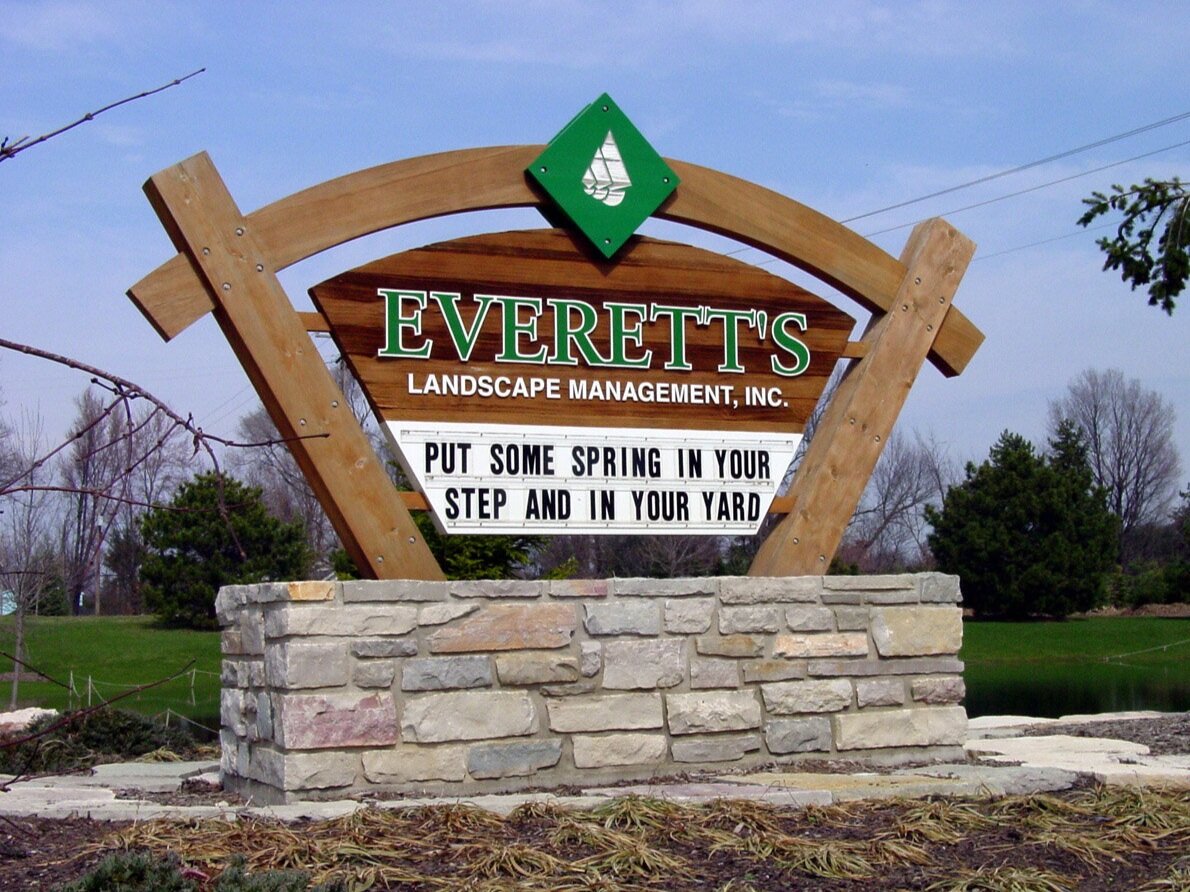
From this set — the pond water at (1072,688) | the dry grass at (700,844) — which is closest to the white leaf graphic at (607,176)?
the dry grass at (700,844)

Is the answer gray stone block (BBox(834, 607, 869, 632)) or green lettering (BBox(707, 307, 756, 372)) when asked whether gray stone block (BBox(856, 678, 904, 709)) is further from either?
green lettering (BBox(707, 307, 756, 372))

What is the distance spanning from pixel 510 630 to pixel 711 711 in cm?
112

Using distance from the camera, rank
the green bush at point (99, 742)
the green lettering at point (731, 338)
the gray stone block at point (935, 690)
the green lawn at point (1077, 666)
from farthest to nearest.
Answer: the green lawn at point (1077, 666), the green bush at point (99, 742), the green lettering at point (731, 338), the gray stone block at point (935, 690)

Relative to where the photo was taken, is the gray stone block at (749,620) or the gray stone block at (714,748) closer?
the gray stone block at (714,748)

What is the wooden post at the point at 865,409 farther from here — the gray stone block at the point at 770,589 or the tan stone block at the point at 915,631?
the tan stone block at the point at 915,631

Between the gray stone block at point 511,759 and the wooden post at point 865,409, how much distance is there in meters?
1.63

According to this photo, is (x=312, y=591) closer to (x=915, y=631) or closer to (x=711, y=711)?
(x=711, y=711)

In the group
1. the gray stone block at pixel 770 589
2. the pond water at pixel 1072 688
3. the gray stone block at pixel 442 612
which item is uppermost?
the gray stone block at pixel 770 589

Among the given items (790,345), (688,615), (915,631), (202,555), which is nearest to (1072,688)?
(915,631)

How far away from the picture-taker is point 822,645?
266 inches

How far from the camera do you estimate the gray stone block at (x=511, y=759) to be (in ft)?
19.6

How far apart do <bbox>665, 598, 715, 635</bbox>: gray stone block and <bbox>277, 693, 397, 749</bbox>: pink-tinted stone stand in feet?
4.76

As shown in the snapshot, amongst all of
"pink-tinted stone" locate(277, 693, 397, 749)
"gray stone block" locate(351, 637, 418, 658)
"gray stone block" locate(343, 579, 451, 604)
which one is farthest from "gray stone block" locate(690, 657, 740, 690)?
"pink-tinted stone" locate(277, 693, 397, 749)

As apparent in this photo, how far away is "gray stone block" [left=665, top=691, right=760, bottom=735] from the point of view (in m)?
6.39
